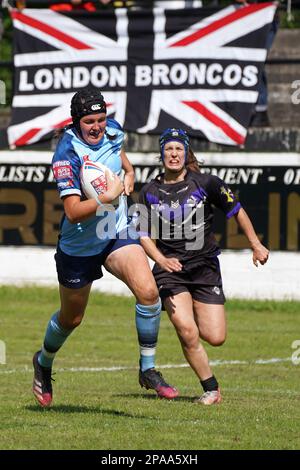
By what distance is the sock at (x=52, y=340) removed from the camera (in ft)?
29.0

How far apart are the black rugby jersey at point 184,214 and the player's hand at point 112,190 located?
146 cm

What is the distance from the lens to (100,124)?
8344 mm

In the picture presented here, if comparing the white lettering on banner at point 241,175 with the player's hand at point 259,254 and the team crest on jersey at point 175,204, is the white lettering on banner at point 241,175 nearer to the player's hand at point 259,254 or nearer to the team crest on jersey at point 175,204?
the team crest on jersey at point 175,204

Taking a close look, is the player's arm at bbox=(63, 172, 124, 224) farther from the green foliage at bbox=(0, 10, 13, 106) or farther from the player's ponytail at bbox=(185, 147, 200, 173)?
the green foliage at bbox=(0, 10, 13, 106)

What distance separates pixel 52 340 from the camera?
891 centimetres

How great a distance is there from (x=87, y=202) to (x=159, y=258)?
3.66 ft

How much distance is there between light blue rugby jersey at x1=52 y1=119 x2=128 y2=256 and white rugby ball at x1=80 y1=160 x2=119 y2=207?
0.06 m

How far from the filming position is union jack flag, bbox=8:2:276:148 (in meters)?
17.4

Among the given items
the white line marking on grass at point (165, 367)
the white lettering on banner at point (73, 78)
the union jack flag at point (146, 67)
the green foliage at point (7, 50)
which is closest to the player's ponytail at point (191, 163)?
the white line marking on grass at point (165, 367)

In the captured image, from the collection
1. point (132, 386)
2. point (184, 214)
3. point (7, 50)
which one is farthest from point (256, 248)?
Result: point (7, 50)

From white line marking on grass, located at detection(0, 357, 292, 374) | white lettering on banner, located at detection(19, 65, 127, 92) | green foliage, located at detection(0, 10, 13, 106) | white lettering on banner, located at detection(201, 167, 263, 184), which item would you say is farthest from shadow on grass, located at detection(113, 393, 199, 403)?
green foliage, located at detection(0, 10, 13, 106)

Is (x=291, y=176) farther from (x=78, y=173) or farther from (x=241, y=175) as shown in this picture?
(x=78, y=173)
